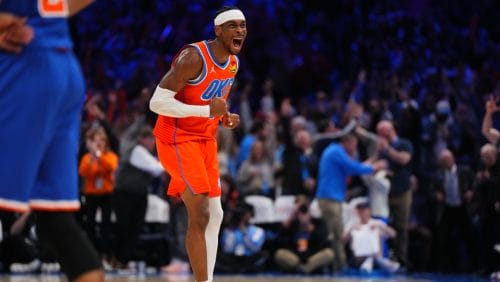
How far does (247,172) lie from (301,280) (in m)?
3.00

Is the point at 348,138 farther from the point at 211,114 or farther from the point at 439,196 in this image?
the point at 211,114

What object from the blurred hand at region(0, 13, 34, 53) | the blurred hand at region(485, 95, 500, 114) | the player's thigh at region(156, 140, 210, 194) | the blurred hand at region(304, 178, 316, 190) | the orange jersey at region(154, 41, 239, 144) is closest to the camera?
the blurred hand at region(0, 13, 34, 53)

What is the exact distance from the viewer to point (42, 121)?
3881 mm

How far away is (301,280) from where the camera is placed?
38.2 ft

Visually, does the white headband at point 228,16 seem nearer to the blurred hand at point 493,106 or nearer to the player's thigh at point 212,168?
the player's thigh at point 212,168

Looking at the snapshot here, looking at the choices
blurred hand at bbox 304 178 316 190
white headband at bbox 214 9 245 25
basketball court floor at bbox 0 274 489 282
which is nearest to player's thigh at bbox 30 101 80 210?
white headband at bbox 214 9 245 25

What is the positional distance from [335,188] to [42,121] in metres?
9.70

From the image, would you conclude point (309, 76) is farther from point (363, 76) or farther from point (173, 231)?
point (173, 231)

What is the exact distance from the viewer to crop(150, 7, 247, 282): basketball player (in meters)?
7.12

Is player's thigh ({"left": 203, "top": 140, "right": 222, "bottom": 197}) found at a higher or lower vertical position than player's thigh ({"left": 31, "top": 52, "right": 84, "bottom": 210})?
lower

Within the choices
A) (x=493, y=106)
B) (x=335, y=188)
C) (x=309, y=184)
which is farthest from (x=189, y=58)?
(x=309, y=184)

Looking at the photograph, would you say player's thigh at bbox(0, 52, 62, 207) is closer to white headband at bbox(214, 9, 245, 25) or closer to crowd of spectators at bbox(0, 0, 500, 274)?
white headband at bbox(214, 9, 245, 25)

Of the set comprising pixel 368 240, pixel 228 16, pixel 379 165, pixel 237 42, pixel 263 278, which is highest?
pixel 228 16

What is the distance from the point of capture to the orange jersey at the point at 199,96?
7301 millimetres
